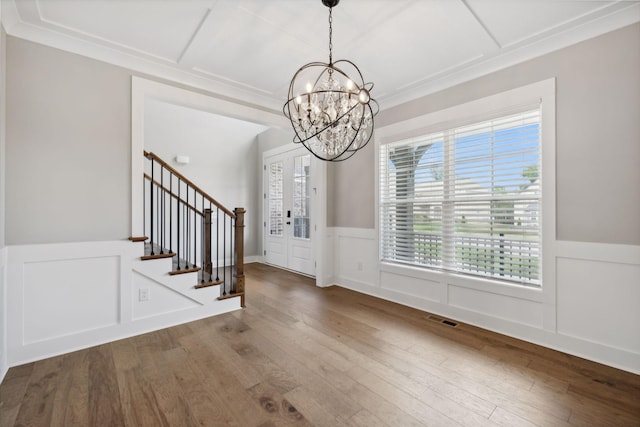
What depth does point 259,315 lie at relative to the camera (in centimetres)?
321

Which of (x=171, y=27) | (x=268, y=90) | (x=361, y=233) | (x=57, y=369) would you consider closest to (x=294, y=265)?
(x=361, y=233)

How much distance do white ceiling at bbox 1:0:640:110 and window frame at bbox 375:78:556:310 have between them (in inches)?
13.2

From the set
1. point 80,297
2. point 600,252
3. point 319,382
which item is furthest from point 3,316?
point 600,252

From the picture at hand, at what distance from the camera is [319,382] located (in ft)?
6.51

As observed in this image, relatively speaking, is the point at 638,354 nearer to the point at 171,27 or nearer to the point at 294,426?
the point at 294,426

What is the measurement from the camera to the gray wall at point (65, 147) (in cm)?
227

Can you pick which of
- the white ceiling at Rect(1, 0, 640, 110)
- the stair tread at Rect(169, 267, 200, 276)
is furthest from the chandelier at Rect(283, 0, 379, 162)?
the stair tread at Rect(169, 267, 200, 276)

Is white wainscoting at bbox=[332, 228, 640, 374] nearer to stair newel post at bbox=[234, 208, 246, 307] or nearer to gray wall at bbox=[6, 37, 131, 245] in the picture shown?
stair newel post at bbox=[234, 208, 246, 307]

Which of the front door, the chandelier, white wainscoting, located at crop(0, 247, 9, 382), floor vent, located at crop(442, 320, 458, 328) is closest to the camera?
the chandelier

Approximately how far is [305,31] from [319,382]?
276cm

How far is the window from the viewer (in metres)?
2.64

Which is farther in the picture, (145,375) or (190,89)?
(190,89)

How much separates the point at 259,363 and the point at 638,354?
2842 mm

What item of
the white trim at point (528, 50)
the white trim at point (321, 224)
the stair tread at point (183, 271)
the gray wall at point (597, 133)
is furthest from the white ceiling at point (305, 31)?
the stair tread at point (183, 271)
